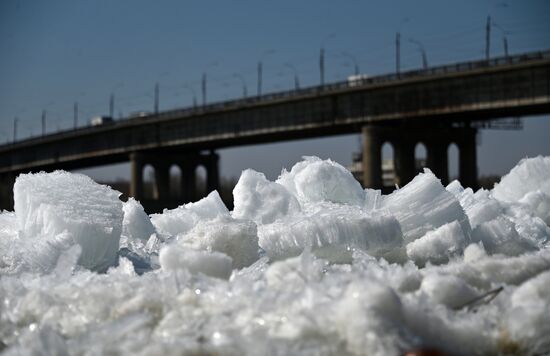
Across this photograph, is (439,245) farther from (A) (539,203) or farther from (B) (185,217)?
(A) (539,203)

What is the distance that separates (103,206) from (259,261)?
148 cm

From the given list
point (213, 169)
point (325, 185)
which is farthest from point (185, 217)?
point (213, 169)

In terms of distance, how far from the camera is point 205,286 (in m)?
4.46

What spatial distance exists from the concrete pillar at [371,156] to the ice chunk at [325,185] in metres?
45.1

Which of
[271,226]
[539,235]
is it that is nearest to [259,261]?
[271,226]

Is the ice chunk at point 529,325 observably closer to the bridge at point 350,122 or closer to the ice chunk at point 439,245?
the ice chunk at point 439,245

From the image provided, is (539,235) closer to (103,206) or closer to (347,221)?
(347,221)

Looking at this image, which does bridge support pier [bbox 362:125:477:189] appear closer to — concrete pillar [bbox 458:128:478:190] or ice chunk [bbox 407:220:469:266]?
concrete pillar [bbox 458:128:478:190]

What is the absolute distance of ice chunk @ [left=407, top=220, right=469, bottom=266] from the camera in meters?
6.23

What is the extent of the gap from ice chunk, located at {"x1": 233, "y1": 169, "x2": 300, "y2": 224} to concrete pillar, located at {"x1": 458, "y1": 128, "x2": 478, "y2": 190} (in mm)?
49706

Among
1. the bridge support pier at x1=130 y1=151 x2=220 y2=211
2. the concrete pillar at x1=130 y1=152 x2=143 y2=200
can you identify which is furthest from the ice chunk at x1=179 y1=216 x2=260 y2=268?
the bridge support pier at x1=130 y1=151 x2=220 y2=211

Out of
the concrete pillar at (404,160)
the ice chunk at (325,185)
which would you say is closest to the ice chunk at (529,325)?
the ice chunk at (325,185)

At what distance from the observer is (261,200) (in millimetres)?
7594

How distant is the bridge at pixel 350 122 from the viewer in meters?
44.8
